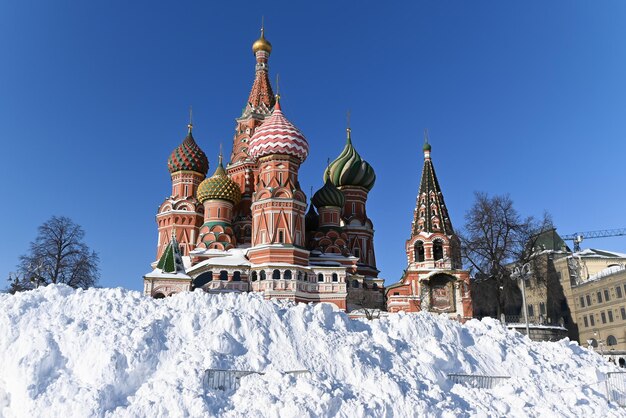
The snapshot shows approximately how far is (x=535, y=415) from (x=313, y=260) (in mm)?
23980

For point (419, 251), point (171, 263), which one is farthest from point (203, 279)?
point (419, 251)

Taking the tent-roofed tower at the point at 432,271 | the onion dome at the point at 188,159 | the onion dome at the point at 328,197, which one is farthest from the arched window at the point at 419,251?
the onion dome at the point at 188,159

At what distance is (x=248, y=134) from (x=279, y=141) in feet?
30.3

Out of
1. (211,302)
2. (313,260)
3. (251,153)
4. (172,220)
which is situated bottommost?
(211,302)

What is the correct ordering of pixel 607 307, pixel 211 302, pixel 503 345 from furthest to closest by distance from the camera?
1. pixel 607 307
2. pixel 503 345
3. pixel 211 302

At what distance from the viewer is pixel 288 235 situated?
113 feet

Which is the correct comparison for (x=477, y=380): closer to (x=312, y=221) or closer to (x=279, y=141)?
(x=279, y=141)

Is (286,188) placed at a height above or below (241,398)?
above

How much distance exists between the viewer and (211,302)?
1609cm

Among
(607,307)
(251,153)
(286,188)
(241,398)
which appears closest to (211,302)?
(241,398)

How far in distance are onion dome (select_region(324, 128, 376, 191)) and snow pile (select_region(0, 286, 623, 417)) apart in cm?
2630

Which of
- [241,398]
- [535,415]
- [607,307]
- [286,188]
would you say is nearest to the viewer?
[241,398]

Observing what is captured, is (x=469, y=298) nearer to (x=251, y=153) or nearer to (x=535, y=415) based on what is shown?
(x=251, y=153)

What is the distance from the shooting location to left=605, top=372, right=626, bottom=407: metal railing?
619 inches
